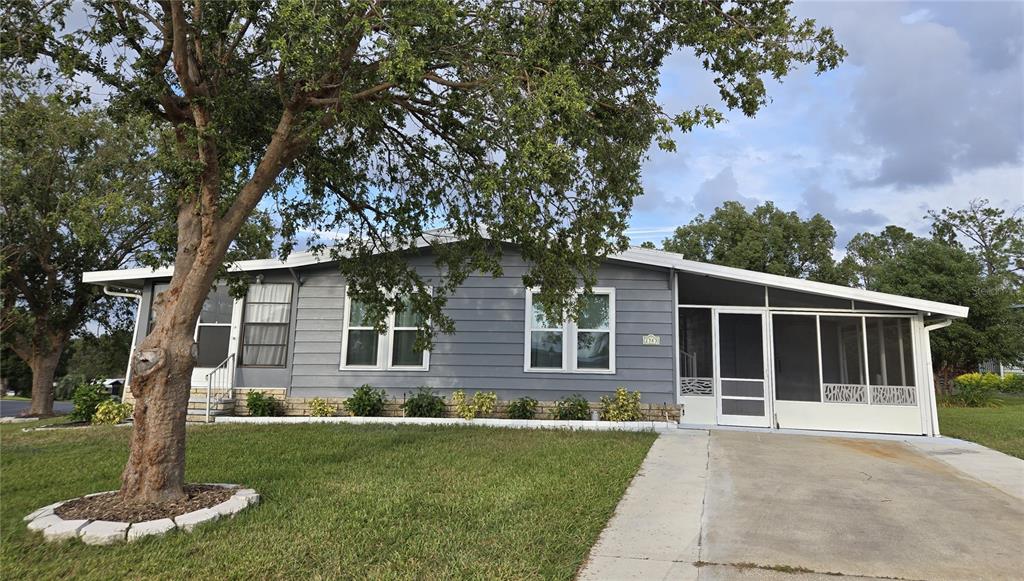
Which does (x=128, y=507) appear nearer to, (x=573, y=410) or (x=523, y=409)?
(x=523, y=409)

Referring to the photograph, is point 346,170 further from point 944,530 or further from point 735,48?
point 944,530

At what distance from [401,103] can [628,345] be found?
6.11 meters

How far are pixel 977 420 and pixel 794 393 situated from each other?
5508mm

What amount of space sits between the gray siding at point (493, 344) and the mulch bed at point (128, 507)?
598 cm

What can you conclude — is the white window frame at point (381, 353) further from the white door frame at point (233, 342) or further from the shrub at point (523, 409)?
the white door frame at point (233, 342)

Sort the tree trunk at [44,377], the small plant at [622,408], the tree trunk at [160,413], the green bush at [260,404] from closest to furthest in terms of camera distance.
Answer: the tree trunk at [160,413]
the small plant at [622,408]
the green bush at [260,404]
the tree trunk at [44,377]

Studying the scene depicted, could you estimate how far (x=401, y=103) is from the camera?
6145 mm

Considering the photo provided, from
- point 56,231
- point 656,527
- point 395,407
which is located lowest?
point 656,527

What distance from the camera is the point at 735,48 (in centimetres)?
561

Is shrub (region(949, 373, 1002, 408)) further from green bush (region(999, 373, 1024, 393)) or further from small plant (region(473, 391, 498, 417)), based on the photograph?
small plant (region(473, 391, 498, 417))

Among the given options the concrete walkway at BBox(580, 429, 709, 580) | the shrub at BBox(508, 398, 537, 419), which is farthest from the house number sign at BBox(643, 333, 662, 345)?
the concrete walkway at BBox(580, 429, 709, 580)

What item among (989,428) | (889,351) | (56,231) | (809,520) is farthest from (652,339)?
(56,231)

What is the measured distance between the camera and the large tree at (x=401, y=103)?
4.78 meters

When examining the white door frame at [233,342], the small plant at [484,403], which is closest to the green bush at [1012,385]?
the small plant at [484,403]
